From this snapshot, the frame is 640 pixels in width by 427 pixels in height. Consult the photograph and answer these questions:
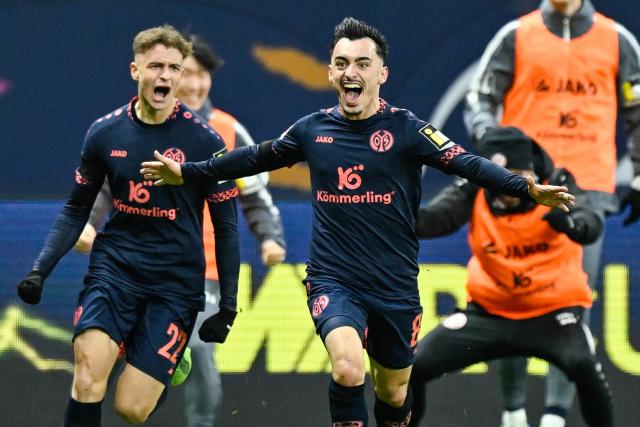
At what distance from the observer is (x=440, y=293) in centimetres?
803

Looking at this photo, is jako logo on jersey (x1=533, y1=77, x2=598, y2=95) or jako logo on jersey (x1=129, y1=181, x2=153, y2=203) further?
jako logo on jersey (x1=533, y1=77, x2=598, y2=95)

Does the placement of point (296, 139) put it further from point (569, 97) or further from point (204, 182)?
point (569, 97)

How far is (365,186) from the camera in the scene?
6.15 meters

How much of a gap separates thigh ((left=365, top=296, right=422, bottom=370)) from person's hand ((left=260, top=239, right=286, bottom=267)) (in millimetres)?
1346

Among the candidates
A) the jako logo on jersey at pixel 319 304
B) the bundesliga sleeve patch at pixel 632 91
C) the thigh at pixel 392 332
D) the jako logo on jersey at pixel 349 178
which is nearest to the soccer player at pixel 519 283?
the bundesliga sleeve patch at pixel 632 91

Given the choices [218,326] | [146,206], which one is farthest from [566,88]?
[146,206]

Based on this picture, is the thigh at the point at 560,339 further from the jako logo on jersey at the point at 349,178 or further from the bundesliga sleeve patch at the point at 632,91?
the jako logo on jersey at the point at 349,178

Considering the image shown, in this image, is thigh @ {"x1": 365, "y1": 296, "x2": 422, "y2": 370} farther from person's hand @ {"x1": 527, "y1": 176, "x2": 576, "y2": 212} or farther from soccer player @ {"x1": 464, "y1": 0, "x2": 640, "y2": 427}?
soccer player @ {"x1": 464, "y1": 0, "x2": 640, "y2": 427}

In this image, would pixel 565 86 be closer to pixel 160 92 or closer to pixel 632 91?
pixel 632 91

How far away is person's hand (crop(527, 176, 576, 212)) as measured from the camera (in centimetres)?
555

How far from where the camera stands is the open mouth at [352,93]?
242 inches

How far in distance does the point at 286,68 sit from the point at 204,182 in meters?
1.98

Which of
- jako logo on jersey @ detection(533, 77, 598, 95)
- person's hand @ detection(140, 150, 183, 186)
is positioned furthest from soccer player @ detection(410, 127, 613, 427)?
person's hand @ detection(140, 150, 183, 186)

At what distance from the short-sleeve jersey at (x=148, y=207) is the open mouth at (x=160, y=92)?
0.11m
